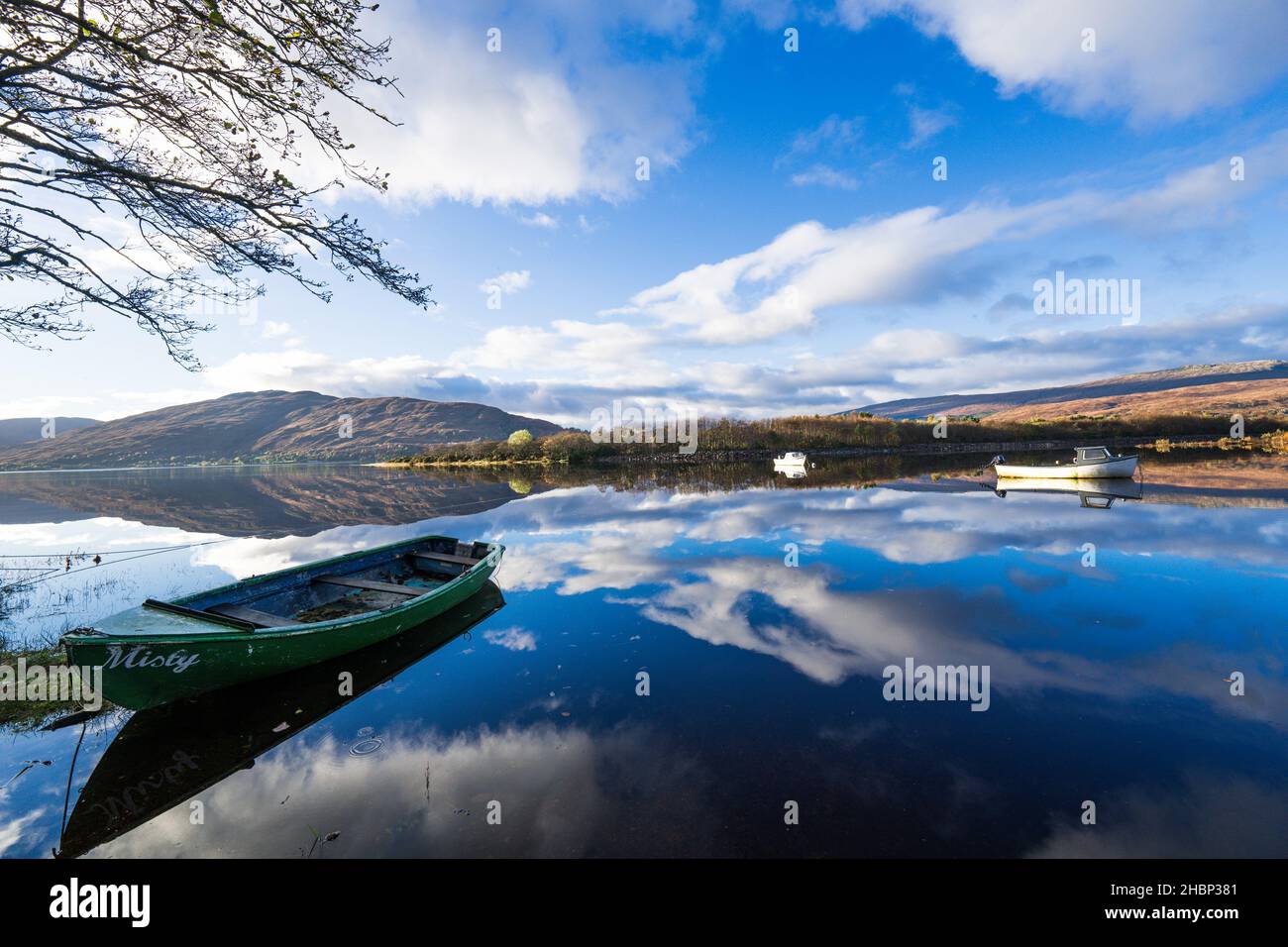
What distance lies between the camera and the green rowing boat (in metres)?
6.46

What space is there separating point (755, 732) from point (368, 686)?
6.39 metres

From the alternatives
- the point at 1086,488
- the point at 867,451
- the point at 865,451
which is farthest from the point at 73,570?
the point at 867,451

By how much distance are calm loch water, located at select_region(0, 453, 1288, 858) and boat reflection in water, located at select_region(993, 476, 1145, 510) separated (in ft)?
28.7

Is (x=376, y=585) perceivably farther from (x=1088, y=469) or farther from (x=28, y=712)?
(x=1088, y=469)

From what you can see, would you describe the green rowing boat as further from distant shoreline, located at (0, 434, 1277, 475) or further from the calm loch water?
distant shoreline, located at (0, 434, 1277, 475)

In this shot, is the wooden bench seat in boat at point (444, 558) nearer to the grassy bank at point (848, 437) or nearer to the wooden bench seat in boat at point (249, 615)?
the wooden bench seat in boat at point (249, 615)

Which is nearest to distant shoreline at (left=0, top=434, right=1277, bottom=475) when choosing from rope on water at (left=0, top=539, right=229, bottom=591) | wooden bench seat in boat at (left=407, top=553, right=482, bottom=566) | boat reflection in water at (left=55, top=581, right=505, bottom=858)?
rope on water at (left=0, top=539, right=229, bottom=591)

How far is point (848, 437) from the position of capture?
77000 millimetres

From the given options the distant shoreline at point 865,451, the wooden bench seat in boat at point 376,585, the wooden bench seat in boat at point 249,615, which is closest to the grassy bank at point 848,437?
the distant shoreline at point 865,451

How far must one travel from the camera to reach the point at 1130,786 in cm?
535

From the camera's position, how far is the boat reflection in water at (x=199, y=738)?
539 cm

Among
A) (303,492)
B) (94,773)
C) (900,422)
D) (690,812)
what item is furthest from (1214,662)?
(900,422)

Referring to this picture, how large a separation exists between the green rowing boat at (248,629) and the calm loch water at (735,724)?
63 cm

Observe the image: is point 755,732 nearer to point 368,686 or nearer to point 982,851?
point 982,851
